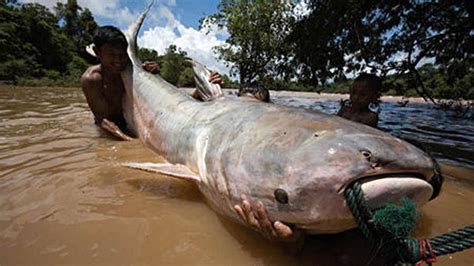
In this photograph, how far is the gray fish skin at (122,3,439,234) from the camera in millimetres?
1058

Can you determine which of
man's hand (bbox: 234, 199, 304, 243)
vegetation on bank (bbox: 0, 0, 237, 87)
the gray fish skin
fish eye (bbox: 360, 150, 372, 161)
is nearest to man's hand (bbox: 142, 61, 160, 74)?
the gray fish skin

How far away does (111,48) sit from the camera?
3525 mm

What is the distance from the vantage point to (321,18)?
5.64 metres

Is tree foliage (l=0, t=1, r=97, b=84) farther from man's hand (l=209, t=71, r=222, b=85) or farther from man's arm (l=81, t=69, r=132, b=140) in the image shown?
man's hand (l=209, t=71, r=222, b=85)

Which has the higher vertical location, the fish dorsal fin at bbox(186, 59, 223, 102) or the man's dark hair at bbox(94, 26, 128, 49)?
the man's dark hair at bbox(94, 26, 128, 49)

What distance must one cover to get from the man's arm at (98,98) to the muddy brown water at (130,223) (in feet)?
3.12

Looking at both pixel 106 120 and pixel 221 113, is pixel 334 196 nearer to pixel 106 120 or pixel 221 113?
→ pixel 221 113

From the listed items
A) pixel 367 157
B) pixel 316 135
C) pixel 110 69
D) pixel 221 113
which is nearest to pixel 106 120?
pixel 110 69

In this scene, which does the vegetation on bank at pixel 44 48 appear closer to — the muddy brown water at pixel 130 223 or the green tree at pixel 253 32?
the green tree at pixel 253 32

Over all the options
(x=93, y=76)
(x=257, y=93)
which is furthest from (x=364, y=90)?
(x=93, y=76)

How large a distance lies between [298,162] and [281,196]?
0.15 m

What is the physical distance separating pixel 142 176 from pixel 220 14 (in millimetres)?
15651

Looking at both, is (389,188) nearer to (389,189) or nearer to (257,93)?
(389,189)

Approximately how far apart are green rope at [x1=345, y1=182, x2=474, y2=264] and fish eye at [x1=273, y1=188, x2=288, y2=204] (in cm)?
24
